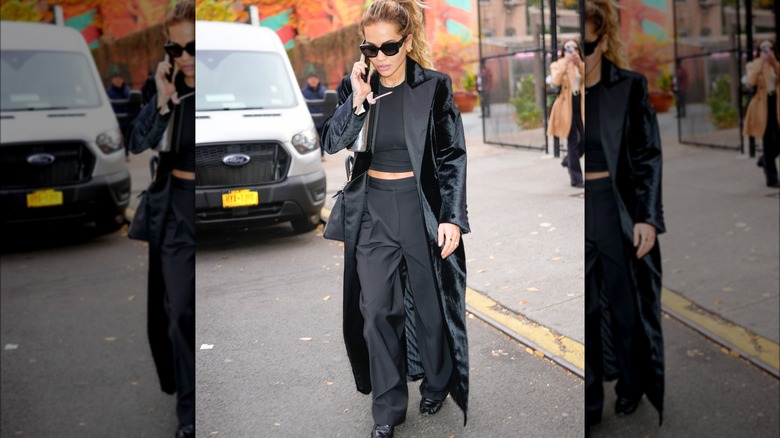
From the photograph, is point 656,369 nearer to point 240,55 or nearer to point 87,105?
point 240,55

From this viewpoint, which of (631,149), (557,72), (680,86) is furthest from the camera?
(680,86)

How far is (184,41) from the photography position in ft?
4.75

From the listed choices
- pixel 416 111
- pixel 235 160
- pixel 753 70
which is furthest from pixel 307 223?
pixel 753 70

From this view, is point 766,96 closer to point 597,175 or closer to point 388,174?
point 597,175

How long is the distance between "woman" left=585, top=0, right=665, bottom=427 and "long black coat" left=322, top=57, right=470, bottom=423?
252mm

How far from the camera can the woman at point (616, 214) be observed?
1.35m

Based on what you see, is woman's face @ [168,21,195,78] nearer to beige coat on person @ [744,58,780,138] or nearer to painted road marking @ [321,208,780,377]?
painted road marking @ [321,208,780,377]

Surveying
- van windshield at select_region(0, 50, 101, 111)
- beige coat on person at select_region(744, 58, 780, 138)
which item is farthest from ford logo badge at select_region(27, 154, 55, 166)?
beige coat on person at select_region(744, 58, 780, 138)

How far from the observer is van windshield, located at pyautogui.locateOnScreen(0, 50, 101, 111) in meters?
1.48

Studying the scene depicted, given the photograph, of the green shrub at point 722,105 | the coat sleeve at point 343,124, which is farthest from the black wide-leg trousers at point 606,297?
the green shrub at point 722,105

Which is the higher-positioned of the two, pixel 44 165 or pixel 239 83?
pixel 239 83

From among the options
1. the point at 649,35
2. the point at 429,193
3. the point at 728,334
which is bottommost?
the point at 728,334

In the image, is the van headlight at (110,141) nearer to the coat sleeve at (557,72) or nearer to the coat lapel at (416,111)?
the coat lapel at (416,111)

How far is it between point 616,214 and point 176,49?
0.95 metres
